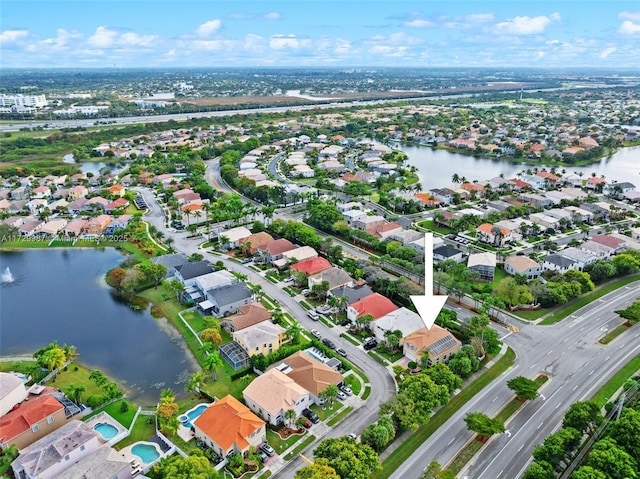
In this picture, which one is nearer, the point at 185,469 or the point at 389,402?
the point at 185,469

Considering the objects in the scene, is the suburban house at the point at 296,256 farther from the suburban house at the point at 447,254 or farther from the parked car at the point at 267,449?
the parked car at the point at 267,449

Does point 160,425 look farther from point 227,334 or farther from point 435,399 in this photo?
point 435,399

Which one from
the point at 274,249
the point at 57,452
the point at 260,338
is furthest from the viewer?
the point at 274,249

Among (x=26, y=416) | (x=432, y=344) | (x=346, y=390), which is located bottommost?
(x=346, y=390)

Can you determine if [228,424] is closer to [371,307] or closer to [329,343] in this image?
[329,343]

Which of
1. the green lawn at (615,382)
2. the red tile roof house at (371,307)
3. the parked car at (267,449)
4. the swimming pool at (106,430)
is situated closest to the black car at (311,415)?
the parked car at (267,449)

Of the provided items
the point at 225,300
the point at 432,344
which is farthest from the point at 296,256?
the point at 432,344

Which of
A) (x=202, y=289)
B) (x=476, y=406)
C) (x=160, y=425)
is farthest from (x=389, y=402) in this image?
(x=202, y=289)
